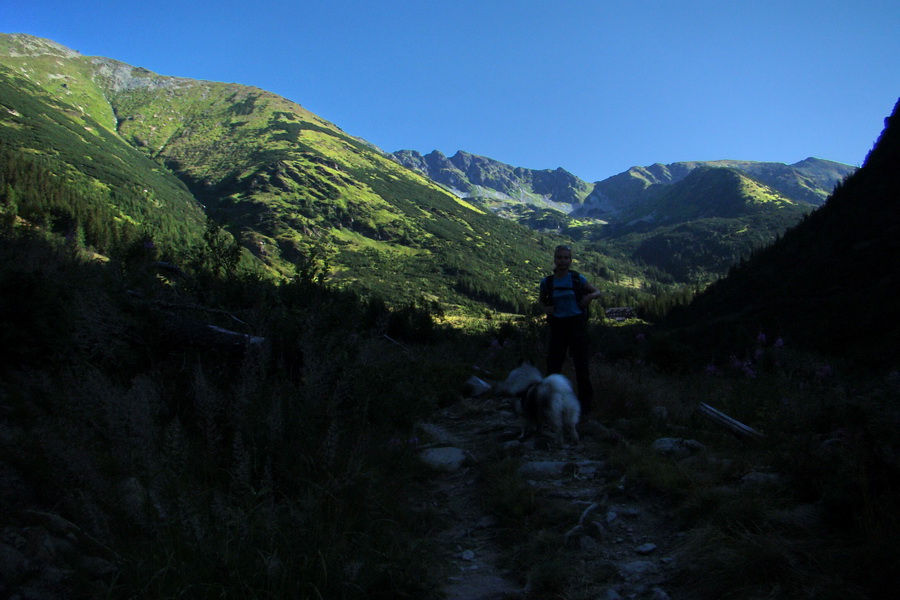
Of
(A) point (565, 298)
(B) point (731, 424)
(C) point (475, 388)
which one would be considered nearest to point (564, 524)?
(B) point (731, 424)

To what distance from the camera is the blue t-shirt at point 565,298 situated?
6551mm

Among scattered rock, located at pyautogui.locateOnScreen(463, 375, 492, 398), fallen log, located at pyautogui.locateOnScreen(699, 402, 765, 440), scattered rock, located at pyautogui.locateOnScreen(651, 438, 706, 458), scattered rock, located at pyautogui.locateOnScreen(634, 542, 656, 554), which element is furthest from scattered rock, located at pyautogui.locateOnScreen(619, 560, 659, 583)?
scattered rock, located at pyautogui.locateOnScreen(463, 375, 492, 398)

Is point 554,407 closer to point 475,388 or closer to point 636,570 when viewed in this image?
point 636,570

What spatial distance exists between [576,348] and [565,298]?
2.48 ft

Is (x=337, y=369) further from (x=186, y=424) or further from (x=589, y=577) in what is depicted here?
(x=589, y=577)

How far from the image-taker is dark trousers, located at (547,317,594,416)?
6562 millimetres

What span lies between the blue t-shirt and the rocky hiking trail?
1.56m

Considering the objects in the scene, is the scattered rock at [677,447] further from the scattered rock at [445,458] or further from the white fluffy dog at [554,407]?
the scattered rock at [445,458]

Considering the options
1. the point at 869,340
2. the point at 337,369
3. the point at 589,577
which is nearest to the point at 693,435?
the point at 589,577

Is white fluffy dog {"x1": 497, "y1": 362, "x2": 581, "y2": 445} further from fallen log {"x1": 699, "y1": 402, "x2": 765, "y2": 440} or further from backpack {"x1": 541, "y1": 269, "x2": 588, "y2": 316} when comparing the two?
fallen log {"x1": 699, "y1": 402, "x2": 765, "y2": 440}

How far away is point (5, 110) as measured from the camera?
160 m

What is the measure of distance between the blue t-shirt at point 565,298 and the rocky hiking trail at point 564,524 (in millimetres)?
1565

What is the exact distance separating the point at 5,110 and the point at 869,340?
239741 mm

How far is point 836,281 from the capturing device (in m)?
56.1
